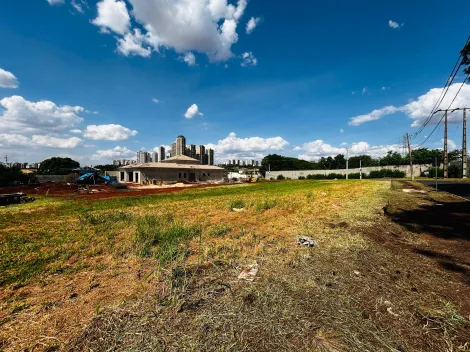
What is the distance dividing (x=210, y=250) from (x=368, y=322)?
2.90m

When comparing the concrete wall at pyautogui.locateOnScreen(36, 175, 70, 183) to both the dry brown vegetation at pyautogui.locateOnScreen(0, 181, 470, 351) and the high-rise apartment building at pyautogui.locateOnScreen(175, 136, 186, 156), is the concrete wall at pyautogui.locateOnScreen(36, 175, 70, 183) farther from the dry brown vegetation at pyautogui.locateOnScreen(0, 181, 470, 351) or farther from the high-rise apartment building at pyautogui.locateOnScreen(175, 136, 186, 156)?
the dry brown vegetation at pyautogui.locateOnScreen(0, 181, 470, 351)

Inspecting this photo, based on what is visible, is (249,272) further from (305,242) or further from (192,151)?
(192,151)

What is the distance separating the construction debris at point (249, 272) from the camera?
3225 mm

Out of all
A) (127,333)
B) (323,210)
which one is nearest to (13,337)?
(127,333)

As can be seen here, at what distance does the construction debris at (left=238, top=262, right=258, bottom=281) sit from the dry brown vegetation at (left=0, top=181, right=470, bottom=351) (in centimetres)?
9

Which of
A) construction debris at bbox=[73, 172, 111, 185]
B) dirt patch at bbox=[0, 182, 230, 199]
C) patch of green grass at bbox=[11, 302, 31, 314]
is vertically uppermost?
construction debris at bbox=[73, 172, 111, 185]

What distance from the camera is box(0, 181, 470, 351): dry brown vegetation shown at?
6.77 ft

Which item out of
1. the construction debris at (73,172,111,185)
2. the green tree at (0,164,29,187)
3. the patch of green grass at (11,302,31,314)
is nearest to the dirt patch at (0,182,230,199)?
the construction debris at (73,172,111,185)

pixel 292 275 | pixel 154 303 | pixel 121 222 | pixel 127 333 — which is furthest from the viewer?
pixel 121 222

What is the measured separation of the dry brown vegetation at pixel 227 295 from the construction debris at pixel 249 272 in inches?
3.6

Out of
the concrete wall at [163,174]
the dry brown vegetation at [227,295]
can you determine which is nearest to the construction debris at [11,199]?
the dry brown vegetation at [227,295]

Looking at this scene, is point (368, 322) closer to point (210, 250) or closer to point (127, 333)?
point (127, 333)

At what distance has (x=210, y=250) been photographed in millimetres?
4371

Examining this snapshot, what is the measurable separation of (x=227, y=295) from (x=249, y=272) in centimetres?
73
